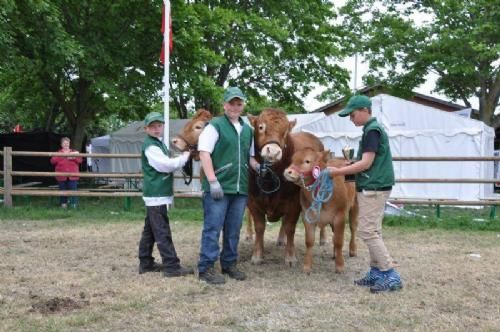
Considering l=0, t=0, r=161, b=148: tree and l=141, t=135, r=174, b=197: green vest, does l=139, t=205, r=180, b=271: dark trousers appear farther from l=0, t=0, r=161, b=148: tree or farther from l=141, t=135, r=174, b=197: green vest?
l=0, t=0, r=161, b=148: tree

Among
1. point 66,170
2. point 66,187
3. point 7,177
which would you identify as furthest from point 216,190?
point 66,187

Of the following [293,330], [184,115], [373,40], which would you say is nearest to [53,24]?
[184,115]

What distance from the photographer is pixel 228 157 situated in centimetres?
532

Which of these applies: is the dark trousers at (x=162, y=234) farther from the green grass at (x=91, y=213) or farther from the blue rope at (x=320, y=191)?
the green grass at (x=91, y=213)

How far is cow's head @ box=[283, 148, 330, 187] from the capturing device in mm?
5539

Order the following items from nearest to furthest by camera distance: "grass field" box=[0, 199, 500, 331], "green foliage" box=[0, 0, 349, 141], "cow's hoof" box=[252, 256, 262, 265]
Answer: "grass field" box=[0, 199, 500, 331]
"cow's hoof" box=[252, 256, 262, 265]
"green foliage" box=[0, 0, 349, 141]

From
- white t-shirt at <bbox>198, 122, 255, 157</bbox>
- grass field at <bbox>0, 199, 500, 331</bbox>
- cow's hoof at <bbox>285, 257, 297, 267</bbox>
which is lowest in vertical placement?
grass field at <bbox>0, 199, 500, 331</bbox>

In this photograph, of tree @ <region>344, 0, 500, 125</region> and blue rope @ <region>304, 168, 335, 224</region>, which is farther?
tree @ <region>344, 0, 500, 125</region>

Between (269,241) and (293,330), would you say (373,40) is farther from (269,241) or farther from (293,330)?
(293,330)

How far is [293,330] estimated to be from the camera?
3996 millimetres

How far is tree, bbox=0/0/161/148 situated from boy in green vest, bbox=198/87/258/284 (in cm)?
790

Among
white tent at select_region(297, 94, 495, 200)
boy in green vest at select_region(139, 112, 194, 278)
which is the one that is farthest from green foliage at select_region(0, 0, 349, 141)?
boy in green vest at select_region(139, 112, 194, 278)

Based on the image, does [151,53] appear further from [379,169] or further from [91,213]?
[379,169]

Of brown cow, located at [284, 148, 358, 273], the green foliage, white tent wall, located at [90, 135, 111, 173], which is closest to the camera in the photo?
brown cow, located at [284, 148, 358, 273]
